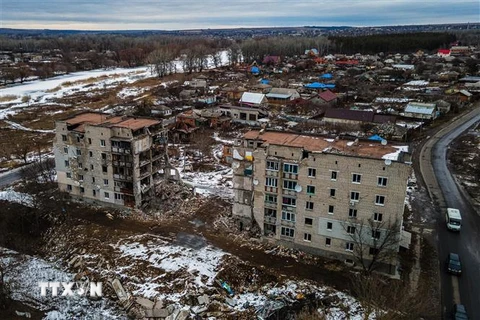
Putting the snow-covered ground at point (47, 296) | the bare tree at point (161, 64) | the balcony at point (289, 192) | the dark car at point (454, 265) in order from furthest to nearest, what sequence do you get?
the bare tree at point (161, 64)
the balcony at point (289, 192)
the dark car at point (454, 265)
the snow-covered ground at point (47, 296)

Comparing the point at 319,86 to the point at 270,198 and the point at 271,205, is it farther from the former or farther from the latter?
the point at 271,205

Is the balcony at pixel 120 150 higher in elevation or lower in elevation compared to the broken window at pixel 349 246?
higher

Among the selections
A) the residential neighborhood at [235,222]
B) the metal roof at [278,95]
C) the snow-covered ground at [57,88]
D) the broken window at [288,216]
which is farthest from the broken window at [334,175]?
the snow-covered ground at [57,88]

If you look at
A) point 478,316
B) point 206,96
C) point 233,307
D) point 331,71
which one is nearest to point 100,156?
point 233,307

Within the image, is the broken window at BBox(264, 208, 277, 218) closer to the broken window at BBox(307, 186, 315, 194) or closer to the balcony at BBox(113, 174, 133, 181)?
the broken window at BBox(307, 186, 315, 194)

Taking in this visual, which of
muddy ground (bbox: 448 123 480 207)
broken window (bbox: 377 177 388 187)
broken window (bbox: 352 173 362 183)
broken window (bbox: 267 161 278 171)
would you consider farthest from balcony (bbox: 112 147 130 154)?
muddy ground (bbox: 448 123 480 207)

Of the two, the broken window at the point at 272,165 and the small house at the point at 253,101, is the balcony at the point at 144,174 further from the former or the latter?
the small house at the point at 253,101

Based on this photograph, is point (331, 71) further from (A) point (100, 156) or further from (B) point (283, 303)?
(B) point (283, 303)

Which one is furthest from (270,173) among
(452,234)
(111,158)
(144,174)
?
(452,234)
